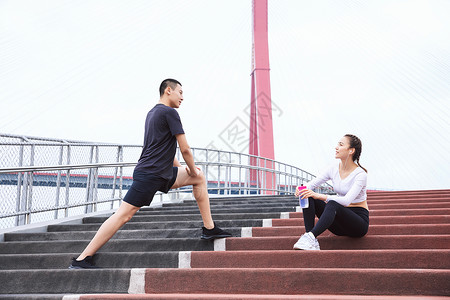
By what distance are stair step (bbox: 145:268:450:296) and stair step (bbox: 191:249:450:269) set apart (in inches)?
11.5

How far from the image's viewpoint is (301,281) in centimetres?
264

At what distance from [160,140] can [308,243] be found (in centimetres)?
124

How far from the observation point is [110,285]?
2904mm

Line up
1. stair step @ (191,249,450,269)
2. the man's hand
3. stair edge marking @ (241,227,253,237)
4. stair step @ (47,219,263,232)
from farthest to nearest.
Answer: stair step @ (47,219,263,232) → stair edge marking @ (241,227,253,237) → the man's hand → stair step @ (191,249,450,269)

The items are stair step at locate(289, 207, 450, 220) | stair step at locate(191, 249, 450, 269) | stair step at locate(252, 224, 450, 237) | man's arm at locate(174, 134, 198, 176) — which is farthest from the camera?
stair step at locate(289, 207, 450, 220)

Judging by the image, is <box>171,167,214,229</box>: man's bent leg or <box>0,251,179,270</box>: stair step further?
<box>171,167,214,229</box>: man's bent leg

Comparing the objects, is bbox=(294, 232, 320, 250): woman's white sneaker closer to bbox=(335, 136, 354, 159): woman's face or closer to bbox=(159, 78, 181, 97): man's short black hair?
bbox=(335, 136, 354, 159): woman's face

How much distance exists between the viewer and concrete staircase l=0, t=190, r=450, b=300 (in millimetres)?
2539

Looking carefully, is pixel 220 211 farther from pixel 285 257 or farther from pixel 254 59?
pixel 254 59

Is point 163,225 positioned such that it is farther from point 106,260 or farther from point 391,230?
point 391,230

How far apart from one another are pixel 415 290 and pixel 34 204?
417cm

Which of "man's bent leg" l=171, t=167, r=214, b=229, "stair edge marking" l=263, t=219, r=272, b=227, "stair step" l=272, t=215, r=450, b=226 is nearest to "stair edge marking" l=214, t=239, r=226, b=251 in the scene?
"man's bent leg" l=171, t=167, r=214, b=229

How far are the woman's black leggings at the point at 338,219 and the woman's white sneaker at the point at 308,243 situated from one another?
4 cm

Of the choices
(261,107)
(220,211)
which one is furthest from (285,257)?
(261,107)
